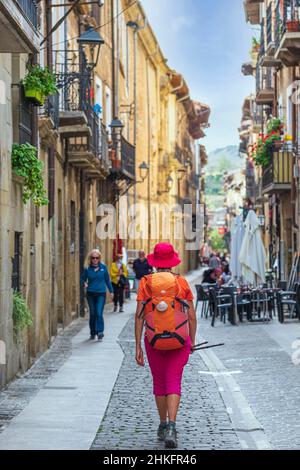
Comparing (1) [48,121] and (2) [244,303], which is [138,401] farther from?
(2) [244,303]

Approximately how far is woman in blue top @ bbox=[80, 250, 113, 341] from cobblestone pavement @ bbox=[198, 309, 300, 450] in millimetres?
2104

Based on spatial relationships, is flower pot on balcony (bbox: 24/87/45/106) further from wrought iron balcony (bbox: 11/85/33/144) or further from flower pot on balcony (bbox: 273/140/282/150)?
flower pot on balcony (bbox: 273/140/282/150)

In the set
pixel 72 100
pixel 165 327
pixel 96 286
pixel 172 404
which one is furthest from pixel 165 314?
pixel 72 100

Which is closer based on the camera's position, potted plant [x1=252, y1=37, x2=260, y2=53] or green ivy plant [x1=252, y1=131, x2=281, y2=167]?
green ivy plant [x1=252, y1=131, x2=281, y2=167]

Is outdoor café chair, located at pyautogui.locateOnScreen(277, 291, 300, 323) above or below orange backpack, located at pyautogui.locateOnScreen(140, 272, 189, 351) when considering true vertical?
below

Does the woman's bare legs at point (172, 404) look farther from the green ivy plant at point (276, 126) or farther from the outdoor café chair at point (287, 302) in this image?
the green ivy plant at point (276, 126)

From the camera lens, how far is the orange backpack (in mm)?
8906

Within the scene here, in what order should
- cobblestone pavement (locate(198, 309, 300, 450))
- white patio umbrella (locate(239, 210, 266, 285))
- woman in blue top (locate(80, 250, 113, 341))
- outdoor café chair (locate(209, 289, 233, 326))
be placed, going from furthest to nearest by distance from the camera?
white patio umbrella (locate(239, 210, 266, 285))
outdoor café chair (locate(209, 289, 233, 326))
woman in blue top (locate(80, 250, 113, 341))
cobblestone pavement (locate(198, 309, 300, 450))

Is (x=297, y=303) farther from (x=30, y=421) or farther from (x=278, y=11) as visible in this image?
(x=30, y=421)

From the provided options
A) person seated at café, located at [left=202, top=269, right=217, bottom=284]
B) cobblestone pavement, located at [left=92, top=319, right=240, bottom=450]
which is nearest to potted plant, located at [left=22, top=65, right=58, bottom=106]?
cobblestone pavement, located at [left=92, top=319, right=240, bottom=450]

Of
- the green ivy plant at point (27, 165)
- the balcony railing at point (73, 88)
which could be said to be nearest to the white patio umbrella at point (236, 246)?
the balcony railing at point (73, 88)

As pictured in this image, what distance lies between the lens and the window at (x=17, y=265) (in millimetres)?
13545

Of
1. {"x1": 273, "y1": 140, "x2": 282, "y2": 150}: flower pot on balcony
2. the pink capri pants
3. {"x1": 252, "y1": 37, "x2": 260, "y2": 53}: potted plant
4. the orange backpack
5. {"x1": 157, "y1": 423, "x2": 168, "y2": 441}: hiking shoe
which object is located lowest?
{"x1": 157, "y1": 423, "x2": 168, "y2": 441}: hiking shoe
